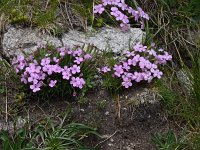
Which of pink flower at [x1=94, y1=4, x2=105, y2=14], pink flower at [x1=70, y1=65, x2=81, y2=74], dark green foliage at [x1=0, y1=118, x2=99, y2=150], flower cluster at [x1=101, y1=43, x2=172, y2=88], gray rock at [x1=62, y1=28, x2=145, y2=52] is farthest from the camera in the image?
pink flower at [x1=94, y1=4, x2=105, y2=14]

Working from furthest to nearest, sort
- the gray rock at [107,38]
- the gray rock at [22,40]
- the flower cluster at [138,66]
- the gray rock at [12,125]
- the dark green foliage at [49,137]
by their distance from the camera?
the gray rock at [107,38] < the gray rock at [22,40] < the flower cluster at [138,66] < the gray rock at [12,125] < the dark green foliage at [49,137]

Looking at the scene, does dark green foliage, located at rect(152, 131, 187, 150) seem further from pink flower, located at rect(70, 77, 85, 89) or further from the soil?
pink flower, located at rect(70, 77, 85, 89)

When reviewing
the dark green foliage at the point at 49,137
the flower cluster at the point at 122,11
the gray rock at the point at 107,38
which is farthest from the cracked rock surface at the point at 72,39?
the dark green foliage at the point at 49,137

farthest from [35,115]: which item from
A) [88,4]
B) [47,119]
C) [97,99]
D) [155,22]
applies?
[155,22]

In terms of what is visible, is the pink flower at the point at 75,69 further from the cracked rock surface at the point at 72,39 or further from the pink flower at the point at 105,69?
the cracked rock surface at the point at 72,39

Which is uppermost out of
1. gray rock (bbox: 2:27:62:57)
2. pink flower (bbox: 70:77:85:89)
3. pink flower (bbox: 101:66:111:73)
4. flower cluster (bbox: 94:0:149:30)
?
flower cluster (bbox: 94:0:149:30)

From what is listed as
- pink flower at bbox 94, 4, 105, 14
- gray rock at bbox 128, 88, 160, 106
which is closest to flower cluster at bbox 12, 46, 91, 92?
gray rock at bbox 128, 88, 160, 106
